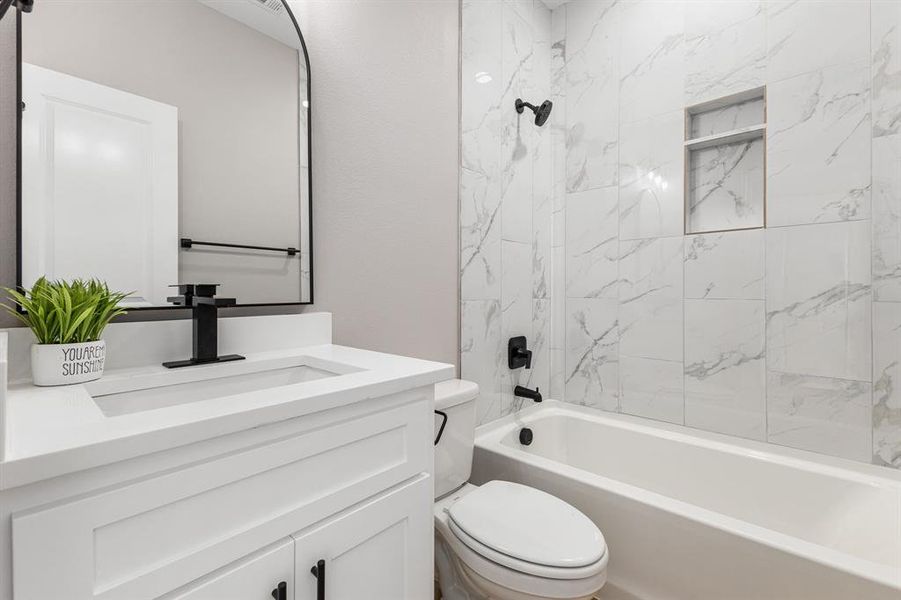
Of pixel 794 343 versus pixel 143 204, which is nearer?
pixel 143 204

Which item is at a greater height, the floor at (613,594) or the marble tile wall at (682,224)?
the marble tile wall at (682,224)

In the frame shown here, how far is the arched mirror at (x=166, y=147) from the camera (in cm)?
90

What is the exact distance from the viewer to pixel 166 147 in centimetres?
105

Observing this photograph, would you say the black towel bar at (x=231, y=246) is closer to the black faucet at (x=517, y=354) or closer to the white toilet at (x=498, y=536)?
the white toilet at (x=498, y=536)

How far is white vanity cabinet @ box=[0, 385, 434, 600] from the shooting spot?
50cm

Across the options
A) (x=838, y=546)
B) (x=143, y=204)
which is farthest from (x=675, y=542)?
(x=143, y=204)

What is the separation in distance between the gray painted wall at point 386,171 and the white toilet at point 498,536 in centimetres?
36

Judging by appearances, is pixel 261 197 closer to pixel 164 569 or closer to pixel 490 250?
pixel 164 569

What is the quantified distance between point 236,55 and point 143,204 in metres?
0.49

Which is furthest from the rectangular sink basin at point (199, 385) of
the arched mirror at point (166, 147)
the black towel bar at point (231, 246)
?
the black towel bar at point (231, 246)

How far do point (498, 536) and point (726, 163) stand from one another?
71.8 inches

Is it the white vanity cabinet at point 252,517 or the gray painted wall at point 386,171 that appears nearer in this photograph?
the white vanity cabinet at point 252,517

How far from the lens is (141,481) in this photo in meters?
0.56

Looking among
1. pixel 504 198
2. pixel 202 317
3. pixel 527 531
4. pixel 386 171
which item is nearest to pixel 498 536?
pixel 527 531
